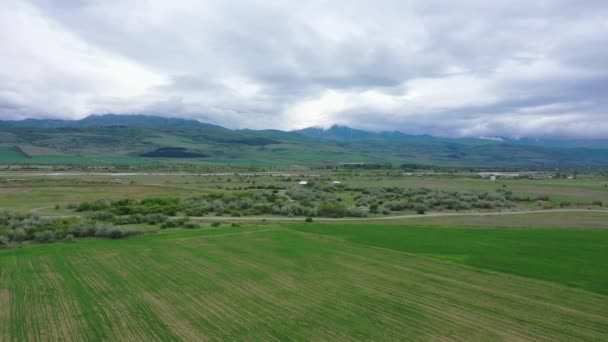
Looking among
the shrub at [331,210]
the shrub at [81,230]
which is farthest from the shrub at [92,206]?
the shrub at [331,210]

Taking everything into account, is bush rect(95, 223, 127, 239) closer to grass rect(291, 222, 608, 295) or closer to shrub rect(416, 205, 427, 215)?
grass rect(291, 222, 608, 295)

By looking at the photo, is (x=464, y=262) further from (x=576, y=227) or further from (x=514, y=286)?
(x=576, y=227)

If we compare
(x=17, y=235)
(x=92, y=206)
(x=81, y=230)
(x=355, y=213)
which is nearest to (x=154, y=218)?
(x=81, y=230)

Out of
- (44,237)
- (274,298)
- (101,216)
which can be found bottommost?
(101,216)

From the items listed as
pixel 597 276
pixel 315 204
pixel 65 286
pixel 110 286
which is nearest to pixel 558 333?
pixel 597 276

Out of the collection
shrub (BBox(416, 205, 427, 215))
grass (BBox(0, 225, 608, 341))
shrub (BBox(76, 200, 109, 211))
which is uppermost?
grass (BBox(0, 225, 608, 341))

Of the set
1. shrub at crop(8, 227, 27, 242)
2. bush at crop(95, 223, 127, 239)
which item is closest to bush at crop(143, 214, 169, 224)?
bush at crop(95, 223, 127, 239)

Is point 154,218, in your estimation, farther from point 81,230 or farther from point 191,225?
point 81,230
